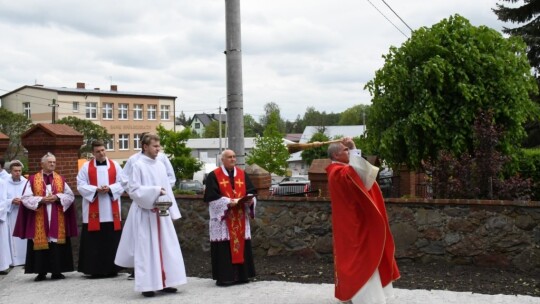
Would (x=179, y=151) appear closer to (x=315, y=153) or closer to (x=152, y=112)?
(x=315, y=153)

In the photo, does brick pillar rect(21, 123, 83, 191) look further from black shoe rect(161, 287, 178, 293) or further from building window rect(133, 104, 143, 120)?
building window rect(133, 104, 143, 120)

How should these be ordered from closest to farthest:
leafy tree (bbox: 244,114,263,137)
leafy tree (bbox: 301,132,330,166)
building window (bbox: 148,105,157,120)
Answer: leafy tree (bbox: 301,132,330,166) < building window (bbox: 148,105,157,120) < leafy tree (bbox: 244,114,263,137)

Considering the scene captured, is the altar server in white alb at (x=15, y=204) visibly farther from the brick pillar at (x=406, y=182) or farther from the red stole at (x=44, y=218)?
the brick pillar at (x=406, y=182)

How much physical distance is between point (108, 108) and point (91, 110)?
2637 mm

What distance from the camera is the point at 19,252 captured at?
10438mm

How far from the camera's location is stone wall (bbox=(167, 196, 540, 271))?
8039 millimetres

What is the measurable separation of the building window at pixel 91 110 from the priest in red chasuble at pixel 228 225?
64.0 metres

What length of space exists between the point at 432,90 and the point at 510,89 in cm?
155

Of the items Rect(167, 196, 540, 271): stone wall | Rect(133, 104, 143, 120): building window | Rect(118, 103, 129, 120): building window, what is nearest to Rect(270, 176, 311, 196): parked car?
Rect(167, 196, 540, 271): stone wall

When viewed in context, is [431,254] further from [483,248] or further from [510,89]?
[510,89]

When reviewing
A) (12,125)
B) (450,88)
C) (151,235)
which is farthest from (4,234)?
(12,125)

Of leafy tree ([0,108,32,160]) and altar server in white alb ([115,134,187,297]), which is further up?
leafy tree ([0,108,32,160])

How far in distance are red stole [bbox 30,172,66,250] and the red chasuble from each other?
4557 millimetres

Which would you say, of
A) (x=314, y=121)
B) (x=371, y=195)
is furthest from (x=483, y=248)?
(x=314, y=121)
